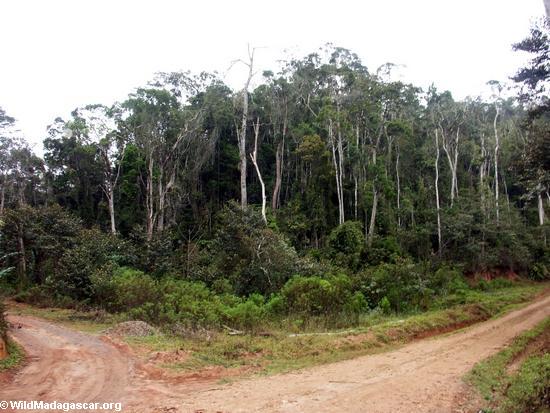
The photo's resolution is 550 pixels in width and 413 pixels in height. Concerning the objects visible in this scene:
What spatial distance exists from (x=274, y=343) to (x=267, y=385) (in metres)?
3.20

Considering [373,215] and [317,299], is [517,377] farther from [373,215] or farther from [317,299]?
[373,215]

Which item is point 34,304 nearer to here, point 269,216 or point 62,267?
point 62,267

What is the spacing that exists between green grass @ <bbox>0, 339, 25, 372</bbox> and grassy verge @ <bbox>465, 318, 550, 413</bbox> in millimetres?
8345

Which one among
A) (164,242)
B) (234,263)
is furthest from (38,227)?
(234,263)

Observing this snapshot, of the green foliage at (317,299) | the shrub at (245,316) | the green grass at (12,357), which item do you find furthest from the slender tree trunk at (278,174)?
the green grass at (12,357)

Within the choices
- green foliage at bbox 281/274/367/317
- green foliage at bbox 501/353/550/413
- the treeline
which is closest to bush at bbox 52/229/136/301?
the treeline

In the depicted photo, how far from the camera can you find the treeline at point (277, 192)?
19.6 metres

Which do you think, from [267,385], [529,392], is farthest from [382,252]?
[529,392]

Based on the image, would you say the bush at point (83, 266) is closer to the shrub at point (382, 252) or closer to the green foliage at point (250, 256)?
the green foliage at point (250, 256)

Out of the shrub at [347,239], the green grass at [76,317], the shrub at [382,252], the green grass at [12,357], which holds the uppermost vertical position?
the shrub at [347,239]

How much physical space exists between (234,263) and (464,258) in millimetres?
16051

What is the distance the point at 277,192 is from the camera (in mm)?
31812

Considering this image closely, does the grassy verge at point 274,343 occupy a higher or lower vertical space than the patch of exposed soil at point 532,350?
higher

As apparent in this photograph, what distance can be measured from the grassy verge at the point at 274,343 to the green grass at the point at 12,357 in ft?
7.54
